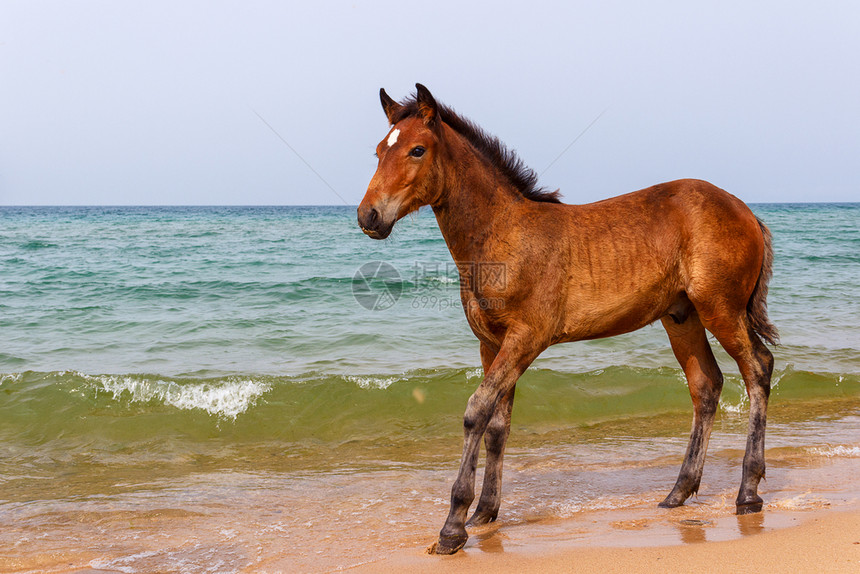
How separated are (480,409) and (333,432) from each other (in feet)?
11.9

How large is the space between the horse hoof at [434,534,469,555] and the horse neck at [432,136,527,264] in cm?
160

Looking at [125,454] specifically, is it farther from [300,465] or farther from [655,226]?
[655,226]

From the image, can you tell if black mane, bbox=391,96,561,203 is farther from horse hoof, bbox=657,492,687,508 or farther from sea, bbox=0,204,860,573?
horse hoof, bbox=657,492,687,508

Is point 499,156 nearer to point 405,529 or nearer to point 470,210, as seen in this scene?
point 470,210

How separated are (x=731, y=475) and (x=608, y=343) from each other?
561 cm

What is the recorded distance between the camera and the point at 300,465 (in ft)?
19.9

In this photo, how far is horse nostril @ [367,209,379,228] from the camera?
371cm

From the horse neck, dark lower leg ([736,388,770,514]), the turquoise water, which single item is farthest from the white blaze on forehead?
dark lower leg ([736,388,770,514])

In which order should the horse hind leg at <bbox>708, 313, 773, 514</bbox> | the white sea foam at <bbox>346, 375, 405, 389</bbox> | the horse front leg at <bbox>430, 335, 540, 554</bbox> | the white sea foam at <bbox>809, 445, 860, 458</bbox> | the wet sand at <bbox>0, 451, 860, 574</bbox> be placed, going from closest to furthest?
the wet sand at <bbox>0, 451, 860, 574</bbox> < the horse front leg at <bbox>430, 335, 540, 554</bbox> < the horse hind leg at <bbox>708, 313, 773, 514</bbox> < the white sea foam at <bbox>809, 445, 860, 458</bbox> < the white sea foam at <bbox>346, 375, 405, 389</bbox>

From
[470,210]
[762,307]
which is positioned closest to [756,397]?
[762,307]

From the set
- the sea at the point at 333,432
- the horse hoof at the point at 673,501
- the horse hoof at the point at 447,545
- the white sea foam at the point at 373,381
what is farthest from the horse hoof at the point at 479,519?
the white sea foam at the point at 373,381

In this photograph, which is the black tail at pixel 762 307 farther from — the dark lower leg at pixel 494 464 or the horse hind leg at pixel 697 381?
the dark lower leg at pixel 494 464

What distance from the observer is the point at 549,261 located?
417cm

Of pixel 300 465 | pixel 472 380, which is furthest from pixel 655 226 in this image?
pixel 472 380
